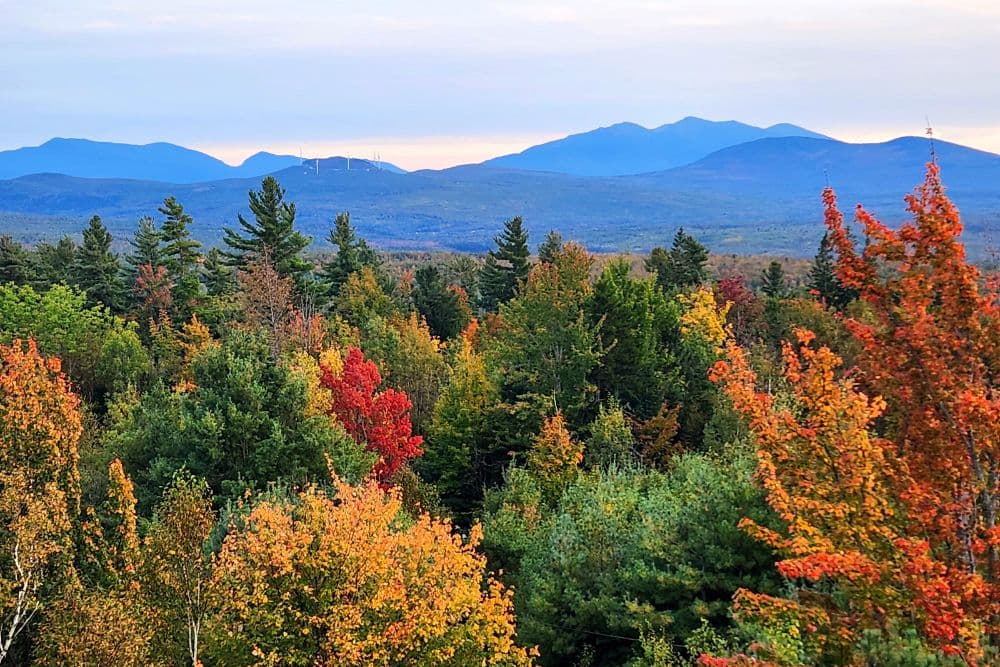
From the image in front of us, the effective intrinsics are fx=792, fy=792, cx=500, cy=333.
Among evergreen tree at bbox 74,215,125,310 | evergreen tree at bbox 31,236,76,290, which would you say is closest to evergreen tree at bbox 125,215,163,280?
evergreen tree at bbox 74,215,125,310

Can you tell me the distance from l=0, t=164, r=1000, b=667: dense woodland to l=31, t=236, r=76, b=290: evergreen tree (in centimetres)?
1044

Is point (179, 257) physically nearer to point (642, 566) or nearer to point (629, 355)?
point (629, 355)

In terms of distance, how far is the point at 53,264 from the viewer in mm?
64250

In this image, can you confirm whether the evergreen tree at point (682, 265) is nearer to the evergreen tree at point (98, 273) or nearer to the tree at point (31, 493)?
the evergreen tree at point (98, 273)

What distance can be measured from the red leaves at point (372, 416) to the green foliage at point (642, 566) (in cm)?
1243

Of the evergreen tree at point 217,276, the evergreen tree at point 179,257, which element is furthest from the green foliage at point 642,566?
the evergreen tree at point 217,276

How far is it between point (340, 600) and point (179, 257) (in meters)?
46.7

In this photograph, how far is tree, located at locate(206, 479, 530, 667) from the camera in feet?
45.5

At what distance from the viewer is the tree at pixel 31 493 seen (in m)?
15.1

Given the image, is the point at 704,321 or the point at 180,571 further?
the point at 704,321

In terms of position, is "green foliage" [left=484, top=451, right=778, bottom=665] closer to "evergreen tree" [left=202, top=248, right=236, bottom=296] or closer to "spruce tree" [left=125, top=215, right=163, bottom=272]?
"spruce tree" [left=125, top=215, right=163, bottom=272]

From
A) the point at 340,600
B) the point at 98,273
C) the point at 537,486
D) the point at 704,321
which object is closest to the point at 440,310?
the point at 704,321

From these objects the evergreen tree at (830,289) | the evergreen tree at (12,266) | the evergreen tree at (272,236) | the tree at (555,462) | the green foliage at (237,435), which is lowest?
the tree at (555,462)

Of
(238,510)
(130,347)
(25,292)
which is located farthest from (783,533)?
(25,292)
